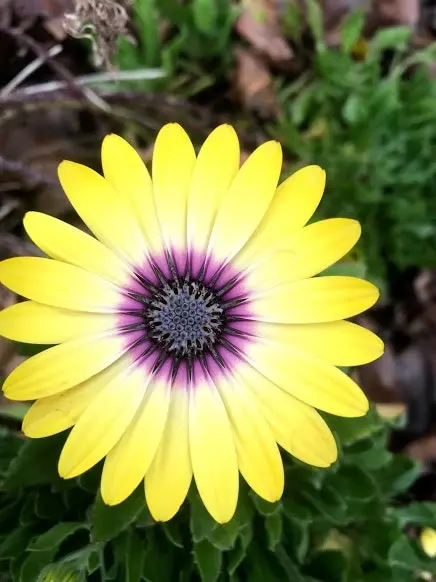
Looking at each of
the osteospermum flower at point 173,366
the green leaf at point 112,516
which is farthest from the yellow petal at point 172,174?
the green leaf at point 112,516

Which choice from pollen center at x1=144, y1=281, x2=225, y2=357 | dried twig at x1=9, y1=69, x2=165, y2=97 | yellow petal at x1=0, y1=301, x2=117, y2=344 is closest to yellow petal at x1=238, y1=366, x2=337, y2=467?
pollen center at x1=144, y1=281, x2=225, y2=357

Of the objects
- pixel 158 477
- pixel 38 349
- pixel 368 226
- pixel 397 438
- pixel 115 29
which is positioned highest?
pixel 115 29

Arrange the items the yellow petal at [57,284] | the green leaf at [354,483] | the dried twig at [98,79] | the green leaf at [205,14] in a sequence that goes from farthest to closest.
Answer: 1. the green leaf at [205,14]
2. the dried twig at [98,79]
3. the green leaf at [354,483]
4. the yellow petal at [57,284]

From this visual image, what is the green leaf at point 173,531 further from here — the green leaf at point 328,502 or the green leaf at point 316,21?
the green leaf at point 316,21

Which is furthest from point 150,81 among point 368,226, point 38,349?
point 38,349

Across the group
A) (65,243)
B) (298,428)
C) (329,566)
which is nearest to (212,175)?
(65,243)

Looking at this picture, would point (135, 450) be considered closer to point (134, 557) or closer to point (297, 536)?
point (134, 557)

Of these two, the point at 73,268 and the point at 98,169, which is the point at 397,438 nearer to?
the point at 98,169
